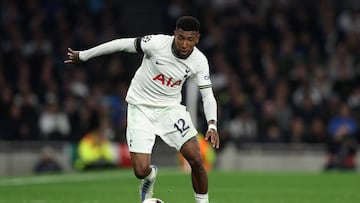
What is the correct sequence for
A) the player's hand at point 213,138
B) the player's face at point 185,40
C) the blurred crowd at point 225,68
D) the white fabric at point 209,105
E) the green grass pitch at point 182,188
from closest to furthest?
the player's hand at point 213,138 < the player's face at point 185,40 < the white fabric at point 209,105 < the green grass pitch at point 182,188 < the blurred crowd at point 225,68

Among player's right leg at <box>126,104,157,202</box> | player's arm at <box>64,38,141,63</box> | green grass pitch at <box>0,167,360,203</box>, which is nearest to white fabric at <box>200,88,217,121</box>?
player's right leg at <box>126,104,157,202</box>

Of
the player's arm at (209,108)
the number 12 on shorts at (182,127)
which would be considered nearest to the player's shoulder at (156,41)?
the player's arm at (209,108)

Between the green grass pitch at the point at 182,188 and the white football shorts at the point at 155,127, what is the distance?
2.70m

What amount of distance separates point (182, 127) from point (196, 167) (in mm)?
494

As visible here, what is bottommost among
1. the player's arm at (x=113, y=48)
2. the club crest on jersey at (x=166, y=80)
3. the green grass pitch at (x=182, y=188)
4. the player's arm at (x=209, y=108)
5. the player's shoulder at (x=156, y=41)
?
the green grass pitch at (x=182, y=188)

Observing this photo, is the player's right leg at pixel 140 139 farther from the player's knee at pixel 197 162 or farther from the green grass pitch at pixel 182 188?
the green grass pitch at pixel 182 188

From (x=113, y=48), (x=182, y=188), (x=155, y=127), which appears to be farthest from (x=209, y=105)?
(x=182, y=188)

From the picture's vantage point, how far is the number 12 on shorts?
12.5 metres

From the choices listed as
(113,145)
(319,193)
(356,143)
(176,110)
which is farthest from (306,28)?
(176,110)

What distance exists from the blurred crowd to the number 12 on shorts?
12638 millimetres

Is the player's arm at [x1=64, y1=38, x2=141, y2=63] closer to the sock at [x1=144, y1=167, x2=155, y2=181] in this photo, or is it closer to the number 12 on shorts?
the number 12 on shorts

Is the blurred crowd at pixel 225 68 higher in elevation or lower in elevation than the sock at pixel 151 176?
higher

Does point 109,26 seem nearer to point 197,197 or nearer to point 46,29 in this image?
point 46,29

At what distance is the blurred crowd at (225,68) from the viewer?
25663mm
